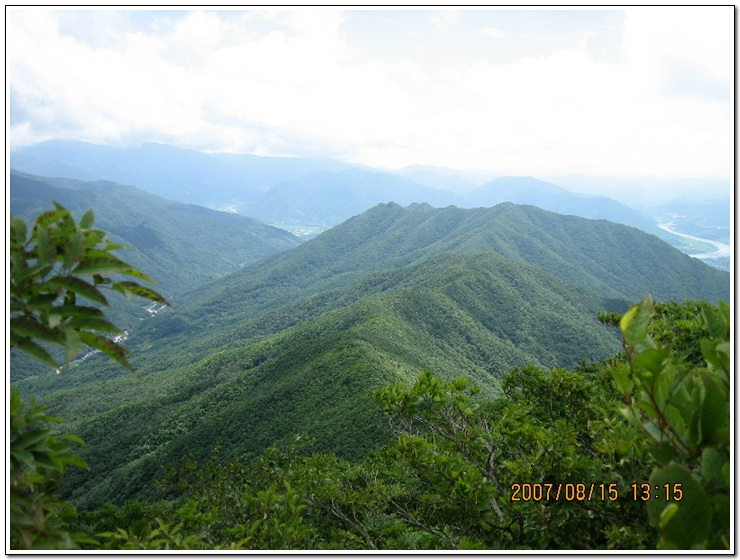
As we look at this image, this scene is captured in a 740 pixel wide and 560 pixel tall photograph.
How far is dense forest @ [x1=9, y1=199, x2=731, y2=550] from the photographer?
194 centimetres

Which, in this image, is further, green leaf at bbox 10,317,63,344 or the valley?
the valley

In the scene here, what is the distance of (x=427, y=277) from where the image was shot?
3610 inches

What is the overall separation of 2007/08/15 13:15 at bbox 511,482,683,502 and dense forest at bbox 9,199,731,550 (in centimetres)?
1

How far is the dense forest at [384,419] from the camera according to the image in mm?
1944

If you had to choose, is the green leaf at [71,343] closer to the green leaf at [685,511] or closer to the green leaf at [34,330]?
the green leaf at [34,330]

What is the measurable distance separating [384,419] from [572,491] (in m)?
26.6

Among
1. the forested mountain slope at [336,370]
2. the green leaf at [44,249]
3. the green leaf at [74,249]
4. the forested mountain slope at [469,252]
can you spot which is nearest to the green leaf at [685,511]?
the green leaf at [74,249]

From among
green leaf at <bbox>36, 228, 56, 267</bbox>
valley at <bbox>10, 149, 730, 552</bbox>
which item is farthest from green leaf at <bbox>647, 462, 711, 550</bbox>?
green leaf at <bbox>36, 228, 56, 267</bbox>

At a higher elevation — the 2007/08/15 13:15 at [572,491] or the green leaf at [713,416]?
the green leaf at [713,416]

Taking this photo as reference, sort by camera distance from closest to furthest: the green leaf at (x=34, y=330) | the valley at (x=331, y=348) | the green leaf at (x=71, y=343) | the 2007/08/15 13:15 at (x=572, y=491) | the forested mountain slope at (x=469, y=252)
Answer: the green leaf at (x=71, y=343), the green leaf at (x=34, y=330), the 2007/08/15 13:15 at (x=572, y=491), the valley at (x=331, y=348), the forested mountain slope at (x=469, y=252)

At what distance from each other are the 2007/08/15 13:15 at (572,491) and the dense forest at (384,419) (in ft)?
0.04

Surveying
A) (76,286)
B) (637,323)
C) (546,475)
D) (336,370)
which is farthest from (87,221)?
(336,370)
